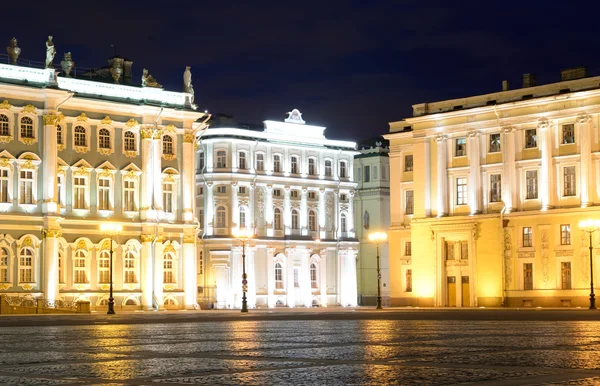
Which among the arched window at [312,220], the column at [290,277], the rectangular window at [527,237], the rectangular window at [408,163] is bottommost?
the column at [290,277]

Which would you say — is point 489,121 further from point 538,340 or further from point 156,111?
point 538,340

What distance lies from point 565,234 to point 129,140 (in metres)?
27.1

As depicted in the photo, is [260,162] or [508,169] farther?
[260,162]

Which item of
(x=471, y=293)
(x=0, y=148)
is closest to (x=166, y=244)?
(x=0, y=148)

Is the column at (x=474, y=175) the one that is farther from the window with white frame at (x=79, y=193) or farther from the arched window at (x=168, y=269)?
the window with white frame at (x=79, y=193)

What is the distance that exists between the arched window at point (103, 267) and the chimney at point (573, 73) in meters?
29.4

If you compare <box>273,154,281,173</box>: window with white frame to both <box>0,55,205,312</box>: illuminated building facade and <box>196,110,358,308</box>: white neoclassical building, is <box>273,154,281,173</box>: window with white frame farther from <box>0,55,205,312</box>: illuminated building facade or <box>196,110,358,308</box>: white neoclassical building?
<box>0,55,205,312</box>: illuminated building facade

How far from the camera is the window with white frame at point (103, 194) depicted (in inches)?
2672

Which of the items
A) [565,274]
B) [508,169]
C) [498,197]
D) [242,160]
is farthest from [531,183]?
[242,160]

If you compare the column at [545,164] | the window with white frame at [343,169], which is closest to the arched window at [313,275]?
the window with white frame at [343,169]

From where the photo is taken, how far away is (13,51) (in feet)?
212

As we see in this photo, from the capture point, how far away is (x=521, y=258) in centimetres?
6638

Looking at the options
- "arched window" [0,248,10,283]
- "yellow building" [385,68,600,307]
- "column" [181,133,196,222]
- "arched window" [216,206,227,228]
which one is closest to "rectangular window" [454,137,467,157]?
"yellow building" [385,68,600,307]

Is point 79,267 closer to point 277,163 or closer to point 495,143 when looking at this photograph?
point 277,163
